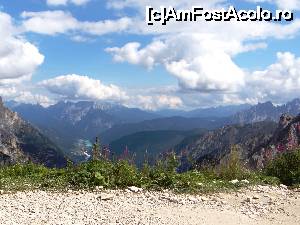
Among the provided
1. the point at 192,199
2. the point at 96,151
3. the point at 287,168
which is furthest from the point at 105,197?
the point at 287,168

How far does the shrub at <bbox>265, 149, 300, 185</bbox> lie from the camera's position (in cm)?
1700

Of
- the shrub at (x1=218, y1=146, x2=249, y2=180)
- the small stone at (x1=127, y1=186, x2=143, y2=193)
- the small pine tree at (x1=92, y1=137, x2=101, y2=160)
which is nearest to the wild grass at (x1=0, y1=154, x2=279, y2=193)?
the small pine tree at (x1=92, y1=137, x2=101, y2=160)

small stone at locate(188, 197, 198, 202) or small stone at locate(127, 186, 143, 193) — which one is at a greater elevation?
small stone at locate(127, 186, 143, 193)

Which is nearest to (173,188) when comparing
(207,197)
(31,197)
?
(207,197)

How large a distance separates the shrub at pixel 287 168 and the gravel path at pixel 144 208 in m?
2.74

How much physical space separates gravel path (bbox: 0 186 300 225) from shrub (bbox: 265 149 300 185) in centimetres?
274

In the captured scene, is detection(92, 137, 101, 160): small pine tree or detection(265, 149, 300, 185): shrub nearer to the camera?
detection(92, 137, 101, 160): small pine tree

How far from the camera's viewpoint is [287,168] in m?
17.5

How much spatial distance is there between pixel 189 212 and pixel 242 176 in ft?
19.1

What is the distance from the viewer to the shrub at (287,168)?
669 inches

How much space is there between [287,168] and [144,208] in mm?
7774

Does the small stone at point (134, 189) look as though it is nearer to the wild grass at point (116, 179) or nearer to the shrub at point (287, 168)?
the wild grass at point (116, 179)

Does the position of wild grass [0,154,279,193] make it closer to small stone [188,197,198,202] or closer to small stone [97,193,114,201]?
small stone [188,197,198,202]

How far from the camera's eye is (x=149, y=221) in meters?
10.6
